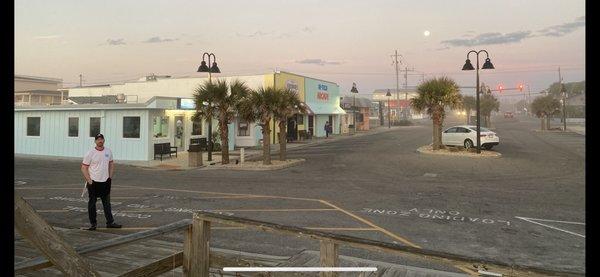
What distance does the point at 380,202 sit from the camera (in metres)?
12.8

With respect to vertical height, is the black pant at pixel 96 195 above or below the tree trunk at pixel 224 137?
below

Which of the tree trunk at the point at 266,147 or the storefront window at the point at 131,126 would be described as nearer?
the tree trunk at the point at 266,147

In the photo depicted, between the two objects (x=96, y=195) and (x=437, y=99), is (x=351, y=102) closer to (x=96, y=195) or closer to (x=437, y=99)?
(x=437, y=99)

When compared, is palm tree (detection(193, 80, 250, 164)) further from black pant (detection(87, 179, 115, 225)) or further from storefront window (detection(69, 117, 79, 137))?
black pant (detection(87, 179, 115, 225))

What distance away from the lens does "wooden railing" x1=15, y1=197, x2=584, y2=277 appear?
313cm

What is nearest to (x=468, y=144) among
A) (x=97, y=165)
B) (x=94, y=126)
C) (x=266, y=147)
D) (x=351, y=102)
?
(x=266, y=147)

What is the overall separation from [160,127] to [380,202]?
1805cm

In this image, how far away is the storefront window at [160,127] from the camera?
26.0 metres

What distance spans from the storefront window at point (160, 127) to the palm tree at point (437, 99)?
1696 centimetres

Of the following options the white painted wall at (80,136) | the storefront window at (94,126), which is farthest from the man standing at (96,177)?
the storefront window at (94,126)

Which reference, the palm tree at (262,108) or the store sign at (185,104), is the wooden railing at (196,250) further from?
the store sign at (185,104)

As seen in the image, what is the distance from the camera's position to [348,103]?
5578 cm
